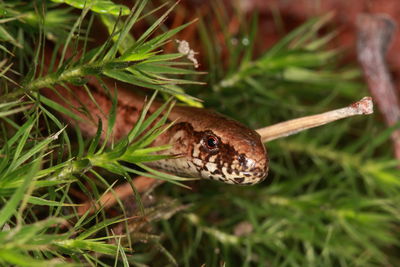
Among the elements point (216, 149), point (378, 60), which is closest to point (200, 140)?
point (216, 149)

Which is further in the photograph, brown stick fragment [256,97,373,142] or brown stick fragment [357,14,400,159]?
brown stick fragment [357,14,400,159]

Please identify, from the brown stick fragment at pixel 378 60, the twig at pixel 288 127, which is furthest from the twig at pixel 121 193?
the brown stick fragment at pixel 378 60

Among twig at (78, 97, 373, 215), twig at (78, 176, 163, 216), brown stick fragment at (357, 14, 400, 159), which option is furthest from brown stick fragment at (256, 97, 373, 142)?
brown stick fragment at (357, 14, 400, 159)

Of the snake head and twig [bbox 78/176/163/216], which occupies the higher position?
the snake head

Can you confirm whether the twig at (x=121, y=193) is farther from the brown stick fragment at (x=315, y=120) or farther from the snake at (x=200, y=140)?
the brown stick fragment at (x=315, y=120)

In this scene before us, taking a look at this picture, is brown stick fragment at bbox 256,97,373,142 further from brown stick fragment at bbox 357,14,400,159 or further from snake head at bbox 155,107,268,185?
brown stick fragment at bbox 357,14,400,159

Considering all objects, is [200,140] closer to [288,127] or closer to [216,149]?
[216,149]

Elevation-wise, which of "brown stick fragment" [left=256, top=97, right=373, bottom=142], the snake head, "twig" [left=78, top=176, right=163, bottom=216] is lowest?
"twig" [left=78, top=176, right=163, bottom=216]
